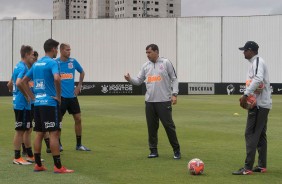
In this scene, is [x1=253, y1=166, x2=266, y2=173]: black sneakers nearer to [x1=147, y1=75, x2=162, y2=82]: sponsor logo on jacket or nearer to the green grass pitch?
the green grass pitch

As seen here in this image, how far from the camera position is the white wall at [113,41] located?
183 feet

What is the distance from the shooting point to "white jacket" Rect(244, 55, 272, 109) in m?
8.30

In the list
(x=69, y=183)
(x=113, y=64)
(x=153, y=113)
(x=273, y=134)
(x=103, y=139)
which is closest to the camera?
(x=69, y=183)

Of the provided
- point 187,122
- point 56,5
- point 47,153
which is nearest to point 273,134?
point 187,122

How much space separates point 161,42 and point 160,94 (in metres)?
45.6

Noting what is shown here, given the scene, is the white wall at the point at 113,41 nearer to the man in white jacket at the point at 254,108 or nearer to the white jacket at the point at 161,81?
the white jacket at the point at 161,81

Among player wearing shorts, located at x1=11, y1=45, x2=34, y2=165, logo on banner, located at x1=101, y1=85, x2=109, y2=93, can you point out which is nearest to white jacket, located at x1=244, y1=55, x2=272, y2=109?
player wearing shorts, located at x1=11, y1=45, x2=34, y2=165

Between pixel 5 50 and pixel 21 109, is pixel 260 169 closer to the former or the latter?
pixel 21 109

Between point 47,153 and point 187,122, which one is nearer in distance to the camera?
point 47,153

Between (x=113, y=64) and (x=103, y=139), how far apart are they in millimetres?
43080

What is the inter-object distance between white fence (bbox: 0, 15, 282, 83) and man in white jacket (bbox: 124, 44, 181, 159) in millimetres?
44102

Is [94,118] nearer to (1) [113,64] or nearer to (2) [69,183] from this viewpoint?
(2) [69,183]

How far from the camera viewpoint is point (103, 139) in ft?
44.1

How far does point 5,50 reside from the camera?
56.9m
